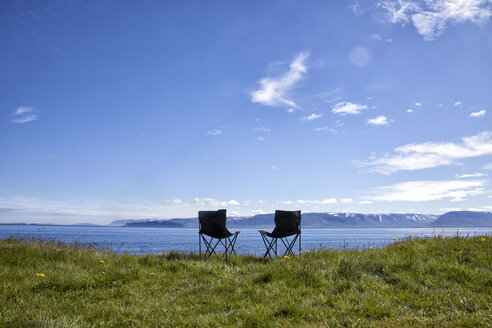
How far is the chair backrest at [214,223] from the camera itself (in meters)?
7.56

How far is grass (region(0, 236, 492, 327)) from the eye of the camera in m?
3.26

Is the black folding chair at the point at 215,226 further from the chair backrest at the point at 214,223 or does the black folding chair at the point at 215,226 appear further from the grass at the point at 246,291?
the grass at the point at 246,291

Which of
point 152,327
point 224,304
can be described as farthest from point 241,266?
point 152,327

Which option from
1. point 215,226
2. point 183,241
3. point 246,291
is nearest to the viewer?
point 246,291

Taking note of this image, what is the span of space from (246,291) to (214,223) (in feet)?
11.2

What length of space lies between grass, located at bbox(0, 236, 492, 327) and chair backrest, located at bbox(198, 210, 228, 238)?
1299mm

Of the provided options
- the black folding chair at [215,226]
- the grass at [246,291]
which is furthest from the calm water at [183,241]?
the grass at [246,291]

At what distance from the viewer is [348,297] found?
A: 12.9 feet

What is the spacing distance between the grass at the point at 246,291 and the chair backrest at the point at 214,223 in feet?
4.26

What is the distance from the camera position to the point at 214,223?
7.63 metres

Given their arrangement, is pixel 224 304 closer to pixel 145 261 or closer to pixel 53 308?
pixel 53 308

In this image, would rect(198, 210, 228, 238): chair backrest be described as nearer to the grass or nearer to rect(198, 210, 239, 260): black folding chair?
rect(198, 210, 239, 260): black folding chair

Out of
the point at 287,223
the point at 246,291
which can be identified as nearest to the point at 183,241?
the point at 287,223

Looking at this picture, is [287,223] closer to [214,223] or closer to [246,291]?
[214,223]
